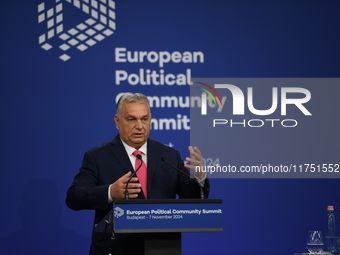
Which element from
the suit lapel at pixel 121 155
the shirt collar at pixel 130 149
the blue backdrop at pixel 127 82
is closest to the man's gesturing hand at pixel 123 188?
the suit lapel at pixel 121 155

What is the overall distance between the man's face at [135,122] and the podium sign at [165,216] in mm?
783

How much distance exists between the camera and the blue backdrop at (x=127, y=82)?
209 inches

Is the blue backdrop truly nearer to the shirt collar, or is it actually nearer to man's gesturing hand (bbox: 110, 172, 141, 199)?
the shirt collar

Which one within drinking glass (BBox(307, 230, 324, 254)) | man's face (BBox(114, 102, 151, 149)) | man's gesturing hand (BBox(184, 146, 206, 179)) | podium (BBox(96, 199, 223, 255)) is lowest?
drinking glass (BBox(307, 230, 324, 254))

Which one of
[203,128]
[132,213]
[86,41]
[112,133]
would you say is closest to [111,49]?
[86,41]

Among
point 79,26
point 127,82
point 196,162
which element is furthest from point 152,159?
point 79,26

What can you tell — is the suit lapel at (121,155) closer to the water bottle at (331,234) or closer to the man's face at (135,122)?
the man's face at (135,122)

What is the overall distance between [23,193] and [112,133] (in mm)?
1050

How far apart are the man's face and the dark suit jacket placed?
80 mm

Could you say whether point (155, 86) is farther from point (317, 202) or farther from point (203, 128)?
point (317, 202)

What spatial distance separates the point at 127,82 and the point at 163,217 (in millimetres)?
2824

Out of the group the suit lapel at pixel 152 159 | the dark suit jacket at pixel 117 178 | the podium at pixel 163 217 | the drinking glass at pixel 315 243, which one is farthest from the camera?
the drinking glass at pixel 315 243

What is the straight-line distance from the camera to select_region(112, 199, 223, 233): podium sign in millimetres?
2707

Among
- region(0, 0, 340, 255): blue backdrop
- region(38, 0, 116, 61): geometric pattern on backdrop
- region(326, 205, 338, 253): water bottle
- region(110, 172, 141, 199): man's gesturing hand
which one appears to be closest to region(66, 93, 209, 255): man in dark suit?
region(110, 172, 141, 199): man's gesturing hand
